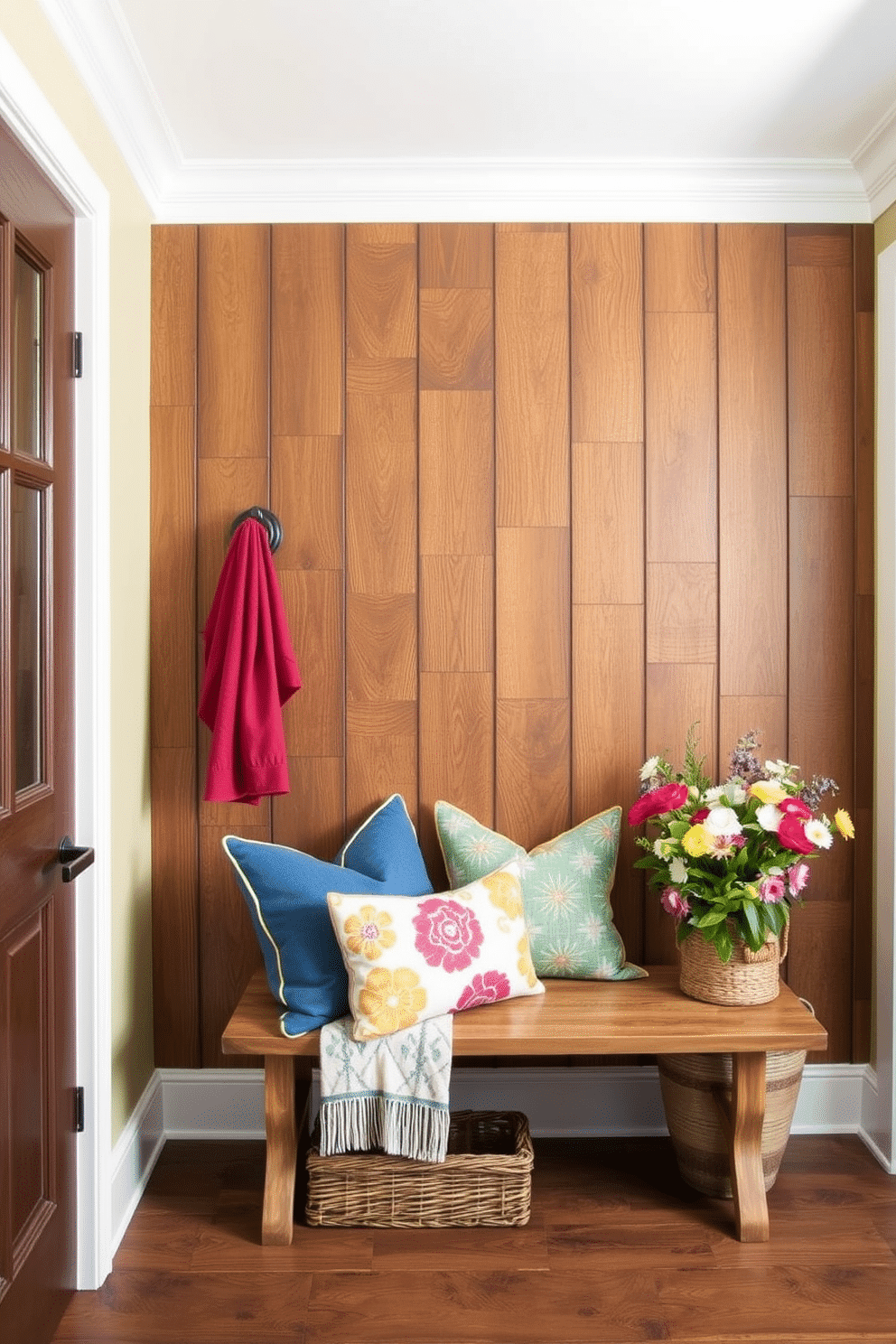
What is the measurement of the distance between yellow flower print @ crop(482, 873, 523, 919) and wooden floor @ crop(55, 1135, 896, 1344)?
0.68m

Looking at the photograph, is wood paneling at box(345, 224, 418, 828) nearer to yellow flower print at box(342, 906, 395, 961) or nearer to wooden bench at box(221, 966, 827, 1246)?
yellow flower print at box(342, 906, 395, 961)

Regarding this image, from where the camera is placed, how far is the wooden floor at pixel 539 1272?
2.06m

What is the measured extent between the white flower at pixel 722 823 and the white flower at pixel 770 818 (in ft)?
0.16

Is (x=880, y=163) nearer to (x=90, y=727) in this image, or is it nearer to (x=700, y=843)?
Result: (x=700, y=843)

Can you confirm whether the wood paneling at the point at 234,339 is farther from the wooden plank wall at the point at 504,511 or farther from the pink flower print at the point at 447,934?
the pink flower print at the point at 447,934

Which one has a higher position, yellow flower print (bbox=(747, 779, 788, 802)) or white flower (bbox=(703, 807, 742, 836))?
yellow flower print (bbox=(747, 779, 788, 802))

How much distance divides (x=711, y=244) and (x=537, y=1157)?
235 centimetres

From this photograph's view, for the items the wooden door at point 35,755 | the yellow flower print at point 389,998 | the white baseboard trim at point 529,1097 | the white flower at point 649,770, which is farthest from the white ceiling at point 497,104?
the white baseboard trim at point 529,1097

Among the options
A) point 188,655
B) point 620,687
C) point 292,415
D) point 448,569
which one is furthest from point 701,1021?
point 292,415

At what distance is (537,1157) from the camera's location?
271 cm

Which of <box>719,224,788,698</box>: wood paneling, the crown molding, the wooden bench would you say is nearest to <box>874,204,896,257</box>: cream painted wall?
the crown molding

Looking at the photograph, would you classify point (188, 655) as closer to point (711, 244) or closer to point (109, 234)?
point (109, 234)

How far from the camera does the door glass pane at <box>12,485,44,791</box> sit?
190cm

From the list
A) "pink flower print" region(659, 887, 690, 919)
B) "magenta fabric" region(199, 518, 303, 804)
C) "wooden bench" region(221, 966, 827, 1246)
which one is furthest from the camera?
"magenta fabric" region(199, 518, 303, 804)
